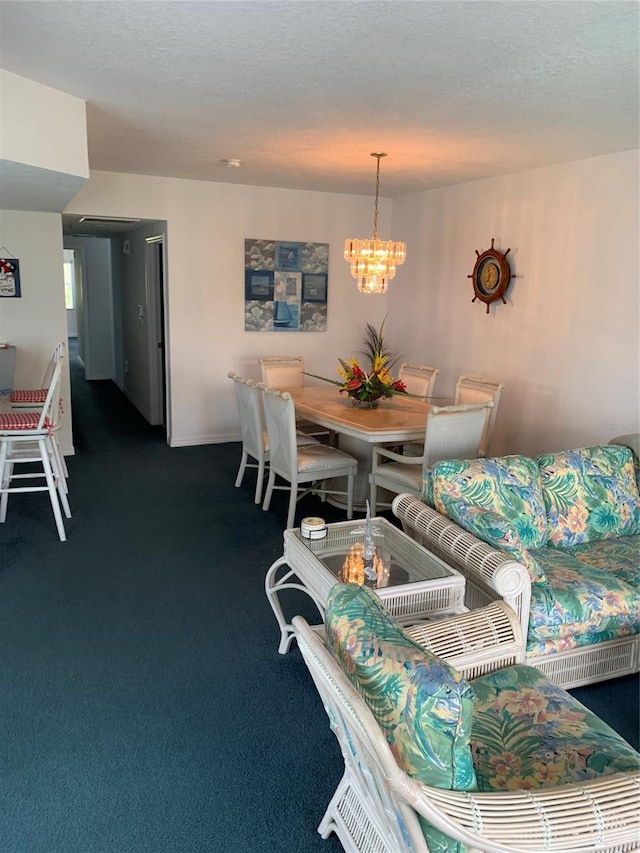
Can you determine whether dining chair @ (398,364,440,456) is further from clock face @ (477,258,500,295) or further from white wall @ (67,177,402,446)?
white wall @ (67,177,402,446)

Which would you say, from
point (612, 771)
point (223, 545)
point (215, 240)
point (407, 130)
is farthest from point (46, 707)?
point (215, 240)

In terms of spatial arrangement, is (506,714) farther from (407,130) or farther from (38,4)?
(407,130)

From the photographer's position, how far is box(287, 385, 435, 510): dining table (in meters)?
3.90

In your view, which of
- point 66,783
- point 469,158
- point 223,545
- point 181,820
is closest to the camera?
point 181,820

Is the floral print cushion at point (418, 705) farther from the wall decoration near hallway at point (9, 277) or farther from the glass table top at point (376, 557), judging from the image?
the wall decoration near hallway at point (9, 277)

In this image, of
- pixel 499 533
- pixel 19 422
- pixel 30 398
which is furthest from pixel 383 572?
pixel 30 398

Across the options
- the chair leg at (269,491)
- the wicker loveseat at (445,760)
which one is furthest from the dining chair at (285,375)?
the wicker loveseat at (445,760)

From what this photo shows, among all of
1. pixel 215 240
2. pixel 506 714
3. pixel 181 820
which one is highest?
pixel 215 240

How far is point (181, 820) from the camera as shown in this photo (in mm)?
1913

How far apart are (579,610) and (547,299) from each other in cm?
298

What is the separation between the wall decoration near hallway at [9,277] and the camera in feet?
17.0

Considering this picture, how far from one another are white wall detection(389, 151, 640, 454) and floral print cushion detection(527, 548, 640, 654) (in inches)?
75.9

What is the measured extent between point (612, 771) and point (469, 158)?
4.06 metres

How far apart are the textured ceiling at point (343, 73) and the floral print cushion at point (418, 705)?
200 cm
